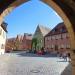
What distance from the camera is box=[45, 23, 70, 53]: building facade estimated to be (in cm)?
4231

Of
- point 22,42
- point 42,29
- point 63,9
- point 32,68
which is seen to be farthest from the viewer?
point 22,42

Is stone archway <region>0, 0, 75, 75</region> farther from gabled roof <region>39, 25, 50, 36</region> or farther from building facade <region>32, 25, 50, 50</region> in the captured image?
gabled roof <region>39, 25, 50, 36</region>

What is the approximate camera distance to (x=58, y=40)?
44.8m

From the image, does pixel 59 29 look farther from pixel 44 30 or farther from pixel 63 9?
pixel 63 9

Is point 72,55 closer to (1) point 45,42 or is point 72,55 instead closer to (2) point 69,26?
(2) point 69,26

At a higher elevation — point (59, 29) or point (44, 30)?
point (44, 30)

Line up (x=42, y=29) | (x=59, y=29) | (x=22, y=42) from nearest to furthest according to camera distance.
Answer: (x=59, y=29) → (x=42, y=29) → (x=22, y=42)

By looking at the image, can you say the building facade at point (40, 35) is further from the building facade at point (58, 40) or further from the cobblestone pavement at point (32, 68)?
the cobblestone pavement at point (32, 68)

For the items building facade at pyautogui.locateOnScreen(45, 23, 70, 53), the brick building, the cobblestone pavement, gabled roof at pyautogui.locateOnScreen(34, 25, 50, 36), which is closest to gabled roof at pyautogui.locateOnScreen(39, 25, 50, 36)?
gabled roof at pyautogui.locateOnScreen(34, 25, 50, 36)

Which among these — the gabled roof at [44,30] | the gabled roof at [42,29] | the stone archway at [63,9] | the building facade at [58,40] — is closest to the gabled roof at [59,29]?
the building facade at [58,40]

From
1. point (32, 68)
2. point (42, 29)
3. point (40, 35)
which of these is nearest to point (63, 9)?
point (32, 68)

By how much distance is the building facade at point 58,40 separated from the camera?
139 ft

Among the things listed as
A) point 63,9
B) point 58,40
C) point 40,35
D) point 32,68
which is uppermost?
point 40,35

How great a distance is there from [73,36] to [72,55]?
0.33m
